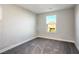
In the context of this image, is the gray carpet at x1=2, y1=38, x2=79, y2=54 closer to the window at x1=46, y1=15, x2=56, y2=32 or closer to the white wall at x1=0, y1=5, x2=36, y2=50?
the white wall at x1=0, y1=5, x2=36, y2=50

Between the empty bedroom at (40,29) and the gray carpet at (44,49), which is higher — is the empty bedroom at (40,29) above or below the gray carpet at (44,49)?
above

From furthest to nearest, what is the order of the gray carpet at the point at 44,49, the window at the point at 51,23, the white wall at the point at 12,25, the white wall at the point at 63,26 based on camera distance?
the window at the point at 51,23, the white wall at the point at 63,26, the white wall at the point at 12,25, the gray carpet at the point at 44,49

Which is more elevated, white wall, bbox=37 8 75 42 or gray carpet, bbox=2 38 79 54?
white wall, bbox=37 8 75 42

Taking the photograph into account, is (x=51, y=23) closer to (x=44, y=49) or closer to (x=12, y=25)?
(x=44, y=49)

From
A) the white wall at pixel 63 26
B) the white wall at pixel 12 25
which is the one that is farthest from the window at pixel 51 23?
the white wall at pixel 12 25

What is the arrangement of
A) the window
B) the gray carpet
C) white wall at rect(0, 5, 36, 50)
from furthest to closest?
the window
white wall at rect(0, 5, 36, 50)
the gray carpet

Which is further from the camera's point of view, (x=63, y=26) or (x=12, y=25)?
(x=63, y=26)

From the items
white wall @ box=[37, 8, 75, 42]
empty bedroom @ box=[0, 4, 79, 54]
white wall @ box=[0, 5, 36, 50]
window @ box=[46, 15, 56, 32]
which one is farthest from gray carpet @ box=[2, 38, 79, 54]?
window @ box=[46, 15, 56, 32]

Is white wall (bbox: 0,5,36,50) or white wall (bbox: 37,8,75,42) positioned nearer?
white wall (bbox: 0,5,36,50)

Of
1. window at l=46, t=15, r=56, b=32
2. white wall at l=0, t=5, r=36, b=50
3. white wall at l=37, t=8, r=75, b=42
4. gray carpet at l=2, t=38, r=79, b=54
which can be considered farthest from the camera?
window at l=46, t=15, r=56, b=32

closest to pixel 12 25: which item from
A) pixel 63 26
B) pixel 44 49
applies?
pixel 44 49

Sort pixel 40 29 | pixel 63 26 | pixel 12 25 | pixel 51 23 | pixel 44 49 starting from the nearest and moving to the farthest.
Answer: pixel 44 49
pixel 12 25
pixel 63 26
pixel 51 23
pixel 40 29

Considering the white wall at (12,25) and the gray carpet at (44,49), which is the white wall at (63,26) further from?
the white wall at (12,25)
